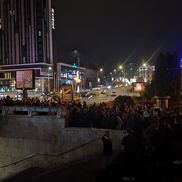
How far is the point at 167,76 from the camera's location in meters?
23.2

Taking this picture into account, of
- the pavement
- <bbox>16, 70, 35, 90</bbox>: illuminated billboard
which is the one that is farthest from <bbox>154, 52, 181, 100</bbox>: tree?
the pavement

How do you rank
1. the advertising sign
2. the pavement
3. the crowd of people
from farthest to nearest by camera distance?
1. the advertising sign
2. the crowd of people
3. the pavement

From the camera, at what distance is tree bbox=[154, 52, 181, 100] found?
2300 cm

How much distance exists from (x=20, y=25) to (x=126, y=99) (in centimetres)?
10045

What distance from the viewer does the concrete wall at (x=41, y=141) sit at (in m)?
14.5

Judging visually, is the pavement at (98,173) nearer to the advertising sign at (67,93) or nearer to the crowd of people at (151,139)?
the crowd of people at (151,139)

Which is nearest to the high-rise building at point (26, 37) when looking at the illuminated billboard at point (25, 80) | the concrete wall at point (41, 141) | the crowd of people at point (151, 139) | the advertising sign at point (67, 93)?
the advertising sign at point (67, 93)

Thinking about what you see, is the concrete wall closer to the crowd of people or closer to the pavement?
the pavement

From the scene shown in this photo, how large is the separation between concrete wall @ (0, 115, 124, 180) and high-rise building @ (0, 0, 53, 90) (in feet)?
313

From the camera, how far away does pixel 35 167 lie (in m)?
16.0

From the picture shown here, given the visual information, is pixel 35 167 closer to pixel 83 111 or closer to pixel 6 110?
pixel 83 111

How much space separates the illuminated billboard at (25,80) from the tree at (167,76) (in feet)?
31.1

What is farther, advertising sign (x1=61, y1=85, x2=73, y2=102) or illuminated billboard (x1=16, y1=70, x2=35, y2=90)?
advertising sign (x1=61, y1=85, x2=73, y2=102)

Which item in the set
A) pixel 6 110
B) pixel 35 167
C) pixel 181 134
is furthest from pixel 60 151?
pixel 181 134
